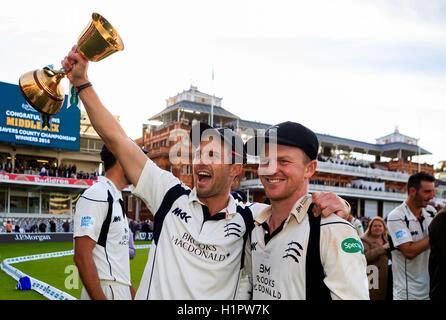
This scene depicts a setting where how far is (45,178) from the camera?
42.8 meters

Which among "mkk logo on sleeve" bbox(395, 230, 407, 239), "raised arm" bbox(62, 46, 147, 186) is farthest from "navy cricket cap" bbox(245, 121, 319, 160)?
"mkk logo on sleeve" bbox(395, 230, 407, 239)

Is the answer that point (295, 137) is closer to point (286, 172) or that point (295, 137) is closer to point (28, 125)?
point (286, 172)

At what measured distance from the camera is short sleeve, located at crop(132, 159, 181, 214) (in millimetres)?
2912

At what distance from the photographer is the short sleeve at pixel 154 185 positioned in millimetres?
Answer: 2912

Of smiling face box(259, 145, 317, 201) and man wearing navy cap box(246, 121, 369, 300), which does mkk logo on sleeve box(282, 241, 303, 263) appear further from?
smiling face box(259, 145, 317, 201)

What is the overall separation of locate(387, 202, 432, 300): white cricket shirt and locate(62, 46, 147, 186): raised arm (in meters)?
4.10

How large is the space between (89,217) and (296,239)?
6.67 feet

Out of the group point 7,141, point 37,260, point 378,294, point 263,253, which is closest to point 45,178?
point 7,141

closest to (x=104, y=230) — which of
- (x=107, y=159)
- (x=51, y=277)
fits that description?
(x=107, y=159)

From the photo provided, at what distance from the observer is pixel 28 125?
44.9m

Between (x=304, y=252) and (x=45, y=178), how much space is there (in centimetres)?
4450

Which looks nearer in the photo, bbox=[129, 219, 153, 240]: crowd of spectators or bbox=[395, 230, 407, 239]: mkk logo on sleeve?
bbox=[395, 230, 407, 239]: mkk logo on sleeve

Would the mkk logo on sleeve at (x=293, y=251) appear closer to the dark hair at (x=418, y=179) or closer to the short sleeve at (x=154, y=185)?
the short sleeve at (x=154, y=185)

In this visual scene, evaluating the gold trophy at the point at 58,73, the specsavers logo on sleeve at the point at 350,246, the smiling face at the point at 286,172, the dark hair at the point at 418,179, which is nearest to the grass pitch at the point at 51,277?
the gold trophy at the point at 58,73
